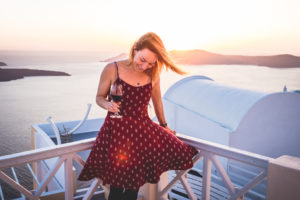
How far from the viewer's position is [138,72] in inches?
102

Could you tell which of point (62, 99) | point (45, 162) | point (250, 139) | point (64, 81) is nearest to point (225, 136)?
point (250, 139)

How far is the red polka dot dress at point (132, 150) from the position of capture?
85.2 inches

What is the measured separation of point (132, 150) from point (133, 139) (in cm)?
10

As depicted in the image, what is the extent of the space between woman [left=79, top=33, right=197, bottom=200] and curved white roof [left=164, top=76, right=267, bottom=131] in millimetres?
5687

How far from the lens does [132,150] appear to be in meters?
2.22

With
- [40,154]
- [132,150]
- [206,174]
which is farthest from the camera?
[206,174]

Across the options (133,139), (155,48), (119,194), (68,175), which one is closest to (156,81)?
(155,48)

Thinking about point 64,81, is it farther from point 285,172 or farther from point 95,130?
point 285,172

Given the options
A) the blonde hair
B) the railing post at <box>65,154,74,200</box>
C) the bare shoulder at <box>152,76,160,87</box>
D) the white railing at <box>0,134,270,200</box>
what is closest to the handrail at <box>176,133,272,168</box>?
the white railing at <box>0,134,270,200</box>

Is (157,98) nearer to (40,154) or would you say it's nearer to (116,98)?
(116,98)

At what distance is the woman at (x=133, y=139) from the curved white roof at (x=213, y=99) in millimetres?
5687

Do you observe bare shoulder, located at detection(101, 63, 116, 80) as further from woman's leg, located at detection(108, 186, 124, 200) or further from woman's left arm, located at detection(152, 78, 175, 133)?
woman's leg, located at detection(108, 186, 124, 200)

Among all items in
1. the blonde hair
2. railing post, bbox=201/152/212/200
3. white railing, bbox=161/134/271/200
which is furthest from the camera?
railing post, bbox=201/152/212/200

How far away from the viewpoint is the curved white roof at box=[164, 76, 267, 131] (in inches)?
310
